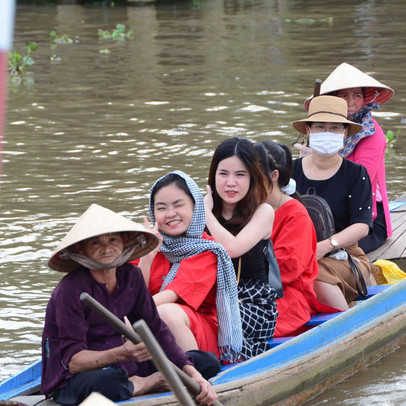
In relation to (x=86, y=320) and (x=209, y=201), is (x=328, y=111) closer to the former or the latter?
(x=209, y=201)

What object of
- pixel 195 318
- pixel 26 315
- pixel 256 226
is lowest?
pixel 26 315

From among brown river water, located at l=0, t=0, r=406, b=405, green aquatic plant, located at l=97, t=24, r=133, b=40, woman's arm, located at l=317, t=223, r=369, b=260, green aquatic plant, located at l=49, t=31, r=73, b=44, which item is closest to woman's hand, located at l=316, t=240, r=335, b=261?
woman's arm, located at l=317, t=223, r=369, b=260

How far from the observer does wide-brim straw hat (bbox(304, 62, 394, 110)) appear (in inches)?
250

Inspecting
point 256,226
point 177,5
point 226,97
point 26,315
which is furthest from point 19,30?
point 256,226

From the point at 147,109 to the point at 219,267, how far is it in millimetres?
8143

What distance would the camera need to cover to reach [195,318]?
4.48m

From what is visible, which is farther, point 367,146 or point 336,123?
point 367,146

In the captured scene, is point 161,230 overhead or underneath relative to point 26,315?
overhead

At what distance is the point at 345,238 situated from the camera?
5645 mm

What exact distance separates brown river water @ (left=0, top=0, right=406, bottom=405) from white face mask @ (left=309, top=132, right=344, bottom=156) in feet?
4.12

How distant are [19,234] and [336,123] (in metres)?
3.11

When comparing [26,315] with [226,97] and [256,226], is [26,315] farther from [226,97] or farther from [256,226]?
[226,97]

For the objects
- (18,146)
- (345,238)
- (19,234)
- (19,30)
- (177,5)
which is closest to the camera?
(345,238)

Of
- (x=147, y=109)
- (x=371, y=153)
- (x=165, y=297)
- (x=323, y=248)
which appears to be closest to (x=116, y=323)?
(x=165, y=297)
